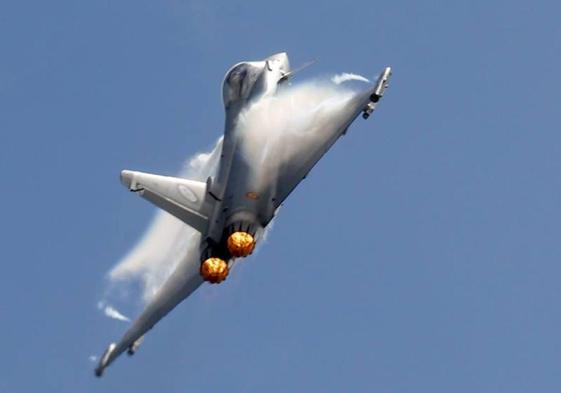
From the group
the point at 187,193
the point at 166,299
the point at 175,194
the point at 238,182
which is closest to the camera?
the point at 238,182

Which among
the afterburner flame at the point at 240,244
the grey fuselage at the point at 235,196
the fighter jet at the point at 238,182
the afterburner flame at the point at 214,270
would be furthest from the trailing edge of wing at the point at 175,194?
the afterburner flame at the point at 240,244

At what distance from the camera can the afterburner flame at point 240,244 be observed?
144750 millimetres

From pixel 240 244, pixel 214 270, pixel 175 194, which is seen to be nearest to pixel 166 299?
pixel 175 194

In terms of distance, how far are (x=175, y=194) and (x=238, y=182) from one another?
21.5 ft

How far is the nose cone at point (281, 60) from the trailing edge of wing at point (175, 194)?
1244cm

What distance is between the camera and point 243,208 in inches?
5758

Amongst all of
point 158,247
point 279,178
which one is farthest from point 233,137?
point 158,247

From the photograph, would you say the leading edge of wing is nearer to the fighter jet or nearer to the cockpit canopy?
the fighter jet

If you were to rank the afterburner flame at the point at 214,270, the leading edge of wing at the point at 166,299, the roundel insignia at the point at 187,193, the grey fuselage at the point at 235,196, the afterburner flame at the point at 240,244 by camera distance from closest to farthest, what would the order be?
the afterburner flame at the point at 240,244
the afterburner flame at the point at 214,270
the grey fuselage at the point at 235,196
the roundel insignia at the point at 187,193
the leading edge of wing at the point at 166,299

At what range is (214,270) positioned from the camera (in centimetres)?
14538

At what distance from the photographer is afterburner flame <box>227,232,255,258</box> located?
475 ft

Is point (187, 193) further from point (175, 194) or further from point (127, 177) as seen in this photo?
point (127, 177)

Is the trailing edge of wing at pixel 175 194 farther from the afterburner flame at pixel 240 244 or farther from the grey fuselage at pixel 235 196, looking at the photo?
the afterburner flame at pixel 240 244

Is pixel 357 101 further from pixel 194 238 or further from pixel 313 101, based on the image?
pixel 194 238
